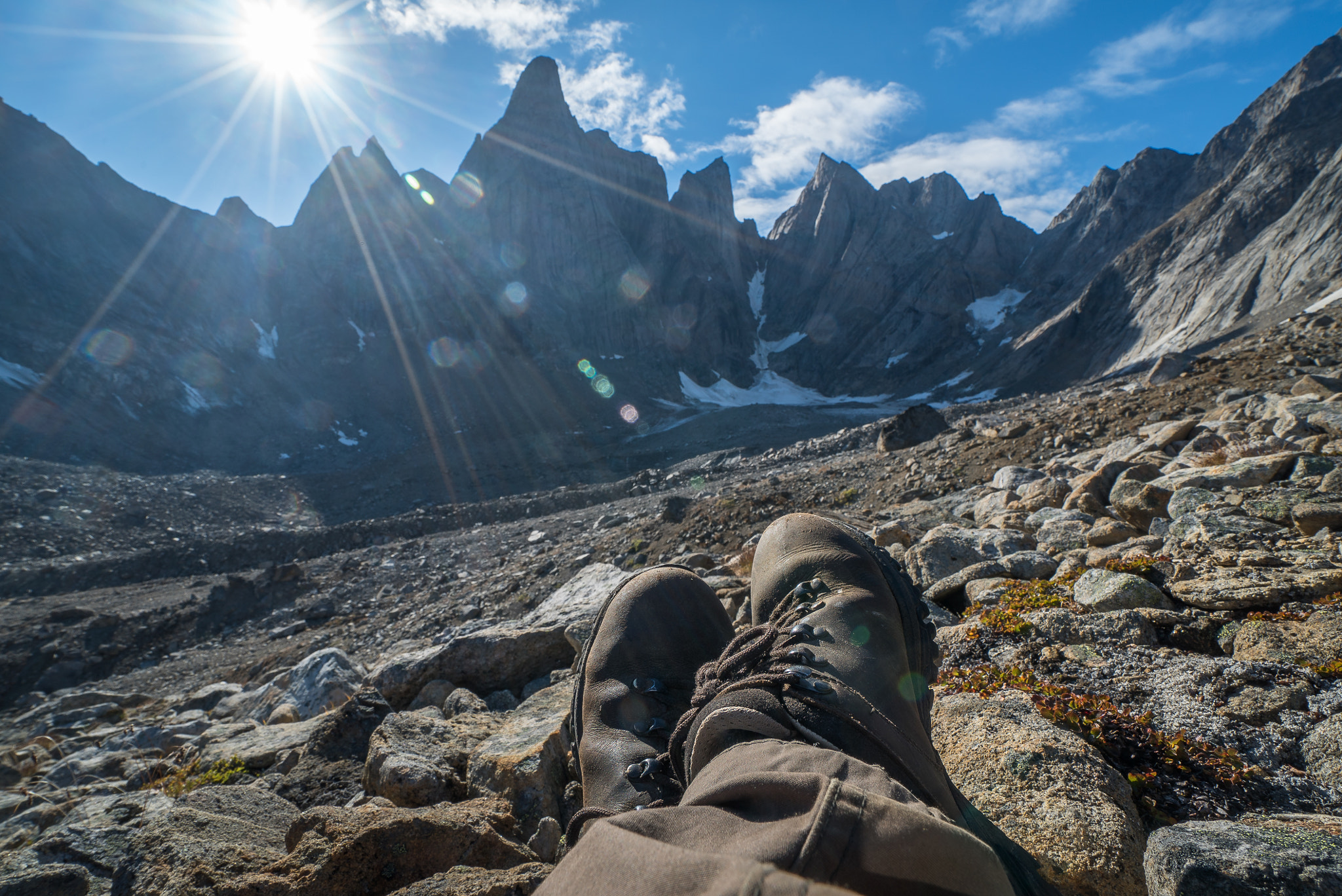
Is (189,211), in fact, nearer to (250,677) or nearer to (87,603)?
(87,603)

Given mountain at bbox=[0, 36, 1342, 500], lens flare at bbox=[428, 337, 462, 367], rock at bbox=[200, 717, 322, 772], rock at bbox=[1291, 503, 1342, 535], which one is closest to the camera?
rock at bbox=[1291, 503, 1342, 535]

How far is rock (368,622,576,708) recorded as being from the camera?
3504mm

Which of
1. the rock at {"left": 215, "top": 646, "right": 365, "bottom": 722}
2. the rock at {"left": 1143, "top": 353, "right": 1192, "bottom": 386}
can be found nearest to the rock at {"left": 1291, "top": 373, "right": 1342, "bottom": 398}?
the rock at {"left": 215, "top": 646, "right": 365, "bottom": 722}

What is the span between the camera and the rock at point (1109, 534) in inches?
129

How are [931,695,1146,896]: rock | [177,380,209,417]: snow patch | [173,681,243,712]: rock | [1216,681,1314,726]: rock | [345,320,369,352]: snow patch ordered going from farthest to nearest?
1. [345,320,369,352]: snow patch
2. [177,380,209,417]: snow patch
3. [173,681,243,712]: rock
4. [1216,681,1314,726]: rock
5. [931,695,1146,896]: rock

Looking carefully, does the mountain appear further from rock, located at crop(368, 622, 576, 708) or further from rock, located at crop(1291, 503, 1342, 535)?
rock, located at crop(1291, 503, 1342, 535)

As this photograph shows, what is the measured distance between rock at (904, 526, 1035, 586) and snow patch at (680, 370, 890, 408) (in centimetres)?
6269

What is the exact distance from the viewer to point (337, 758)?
8.16 feet

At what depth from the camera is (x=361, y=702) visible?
2707mm

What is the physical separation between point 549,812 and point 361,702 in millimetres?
1282

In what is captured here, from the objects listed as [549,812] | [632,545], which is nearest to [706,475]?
[632,545]

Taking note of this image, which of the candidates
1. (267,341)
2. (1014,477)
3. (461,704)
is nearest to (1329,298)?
(1014,477)

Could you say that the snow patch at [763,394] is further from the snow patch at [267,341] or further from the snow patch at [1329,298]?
the snow patch at [1329,298]

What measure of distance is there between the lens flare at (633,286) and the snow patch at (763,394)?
1297 centimetres
